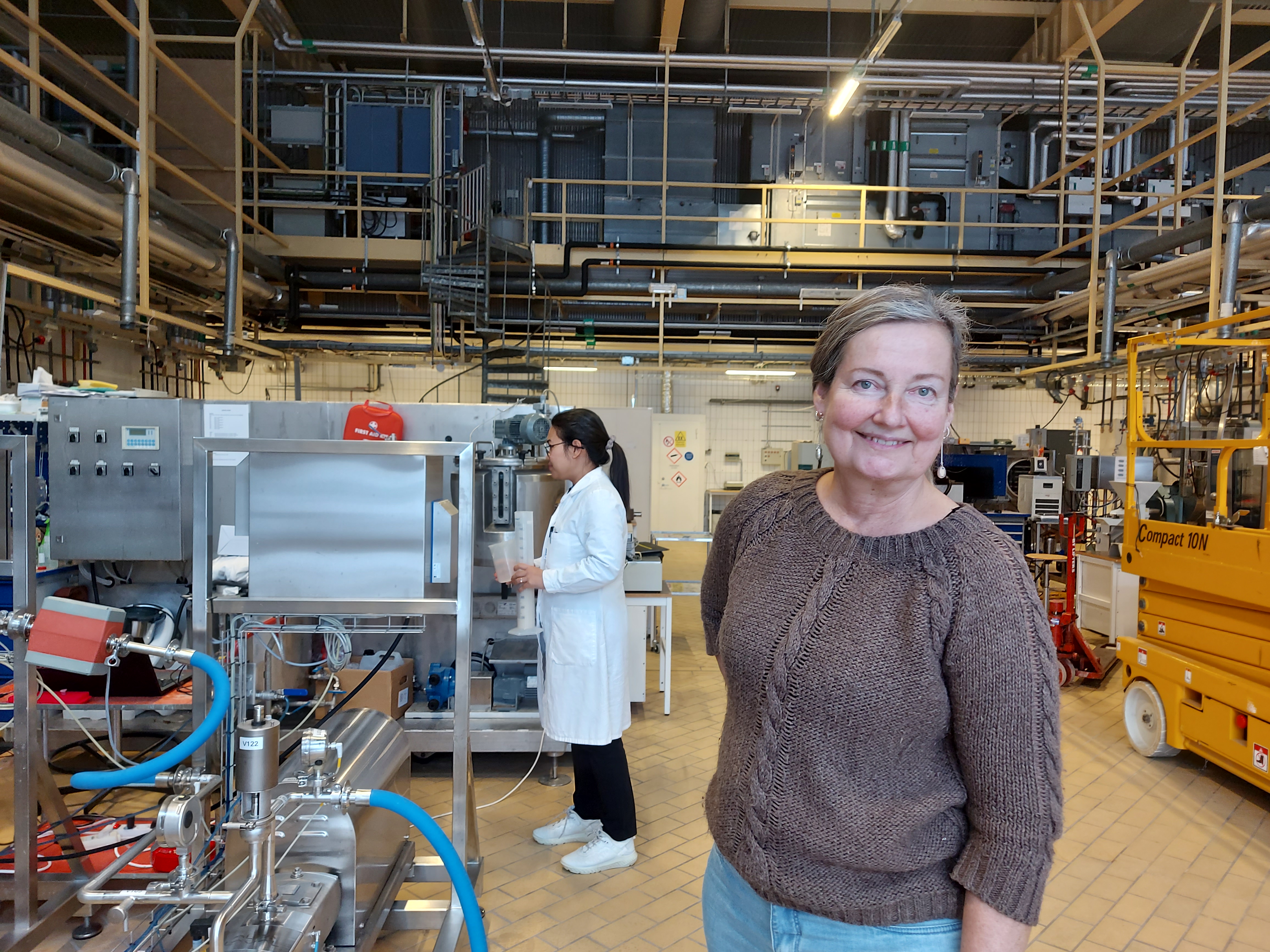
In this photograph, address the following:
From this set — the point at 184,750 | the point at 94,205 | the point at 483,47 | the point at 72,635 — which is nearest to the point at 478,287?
the point at 483,47

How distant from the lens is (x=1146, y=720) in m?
4.16

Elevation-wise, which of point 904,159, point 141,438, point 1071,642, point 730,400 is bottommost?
point 1071,642

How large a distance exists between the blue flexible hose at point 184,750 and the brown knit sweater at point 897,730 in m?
0.97

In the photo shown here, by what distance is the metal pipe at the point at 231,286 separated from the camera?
219 inches

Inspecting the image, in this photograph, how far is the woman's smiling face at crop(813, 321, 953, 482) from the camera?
3.11ft

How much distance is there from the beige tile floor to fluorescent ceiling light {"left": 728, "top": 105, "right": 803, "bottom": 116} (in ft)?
20.2

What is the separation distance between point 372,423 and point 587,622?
166 centimetres

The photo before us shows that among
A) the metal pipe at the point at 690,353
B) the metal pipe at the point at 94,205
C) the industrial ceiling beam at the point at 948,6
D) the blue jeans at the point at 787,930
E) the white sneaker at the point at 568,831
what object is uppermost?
the industrial ceiling beam at the point at 948,6

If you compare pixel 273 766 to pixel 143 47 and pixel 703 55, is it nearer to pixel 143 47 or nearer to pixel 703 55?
pixel 143 47

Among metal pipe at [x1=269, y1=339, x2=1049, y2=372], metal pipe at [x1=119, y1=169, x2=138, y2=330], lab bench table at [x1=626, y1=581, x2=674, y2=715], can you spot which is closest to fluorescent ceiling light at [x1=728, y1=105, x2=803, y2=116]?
metal pipe at [x1=269, y1=339, x2=1049, y2=372]

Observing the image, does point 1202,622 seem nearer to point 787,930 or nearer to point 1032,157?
point 787,930

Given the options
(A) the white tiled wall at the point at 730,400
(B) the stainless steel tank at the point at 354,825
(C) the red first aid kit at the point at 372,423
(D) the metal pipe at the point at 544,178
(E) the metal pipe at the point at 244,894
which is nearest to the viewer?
(E) the metal pipe at the point at 244,894

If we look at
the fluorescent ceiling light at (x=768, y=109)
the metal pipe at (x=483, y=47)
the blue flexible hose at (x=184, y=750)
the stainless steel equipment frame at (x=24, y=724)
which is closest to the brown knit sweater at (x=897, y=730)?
the blue flexible hose at (x=184, y=750)

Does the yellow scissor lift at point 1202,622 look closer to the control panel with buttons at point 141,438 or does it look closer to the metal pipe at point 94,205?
the control panel with buttons at point 141,438
